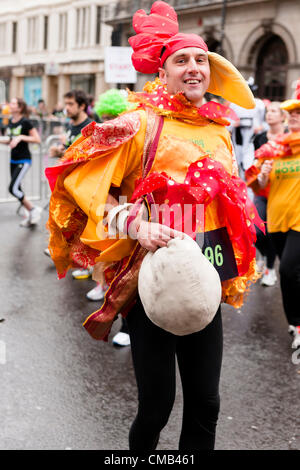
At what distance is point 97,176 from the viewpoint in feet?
7.34

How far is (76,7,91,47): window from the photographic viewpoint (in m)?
42.8

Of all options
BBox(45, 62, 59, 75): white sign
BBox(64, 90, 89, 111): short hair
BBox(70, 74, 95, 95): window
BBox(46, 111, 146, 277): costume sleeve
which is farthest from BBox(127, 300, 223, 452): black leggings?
BBox(45, 62, 59, 75): white sign

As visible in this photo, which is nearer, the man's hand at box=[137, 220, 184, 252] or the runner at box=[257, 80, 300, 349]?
the man's hand at box=[137, 220, 184, 252]

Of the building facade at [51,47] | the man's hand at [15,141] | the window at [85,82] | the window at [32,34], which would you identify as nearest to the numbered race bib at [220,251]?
the man's hand at [15,141]

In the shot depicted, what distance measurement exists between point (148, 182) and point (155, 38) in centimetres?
70

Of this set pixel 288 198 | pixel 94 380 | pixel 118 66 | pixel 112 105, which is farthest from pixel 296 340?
pixel 118 66

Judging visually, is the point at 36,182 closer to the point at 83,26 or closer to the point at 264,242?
the point at 264,242

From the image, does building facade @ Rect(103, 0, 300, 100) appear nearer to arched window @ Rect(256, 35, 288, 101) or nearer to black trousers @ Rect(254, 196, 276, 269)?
arched window @ Rect(256, 35, 288, 101)

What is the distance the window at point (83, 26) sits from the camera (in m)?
42.8

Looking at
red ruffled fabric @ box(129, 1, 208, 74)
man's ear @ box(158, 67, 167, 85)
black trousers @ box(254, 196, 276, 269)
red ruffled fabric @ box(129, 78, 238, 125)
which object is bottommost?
black trousers @ box(254, 196, 276, 269)

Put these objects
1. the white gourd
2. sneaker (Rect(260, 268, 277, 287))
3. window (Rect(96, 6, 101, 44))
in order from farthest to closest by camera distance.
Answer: window (Rect(96, 6, 101, 44)), sneaker (Rect(260, 268, 277, 287)), the white gourd

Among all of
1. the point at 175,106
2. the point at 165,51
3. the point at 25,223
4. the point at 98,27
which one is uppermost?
the point at 98,27

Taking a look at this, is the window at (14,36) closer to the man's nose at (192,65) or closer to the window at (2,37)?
the window at (2,37)

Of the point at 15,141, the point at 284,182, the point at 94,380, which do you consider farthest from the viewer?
the point at 15,141
